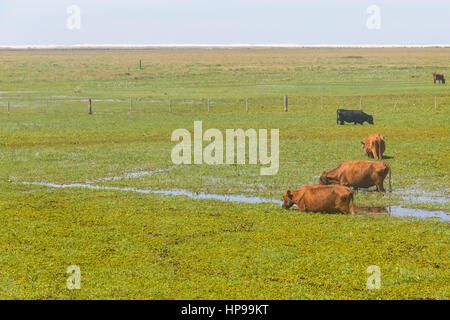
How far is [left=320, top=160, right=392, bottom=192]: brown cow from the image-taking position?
2164 cm

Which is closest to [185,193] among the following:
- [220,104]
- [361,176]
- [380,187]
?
[361,176]

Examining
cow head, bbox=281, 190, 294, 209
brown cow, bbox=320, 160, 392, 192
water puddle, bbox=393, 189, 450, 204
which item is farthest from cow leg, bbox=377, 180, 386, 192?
cow head, bbox=281, 190, 294, 209

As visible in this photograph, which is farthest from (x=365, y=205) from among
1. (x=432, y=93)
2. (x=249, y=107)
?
(x=432, y=93)

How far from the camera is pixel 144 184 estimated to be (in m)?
23.8

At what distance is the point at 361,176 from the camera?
2169 cm

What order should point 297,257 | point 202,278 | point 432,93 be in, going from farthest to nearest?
point 432,93 → point 297,257 → point 202,278

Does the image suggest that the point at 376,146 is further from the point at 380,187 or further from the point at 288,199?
the point at 288,199

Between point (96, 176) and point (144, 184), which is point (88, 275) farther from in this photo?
point (96, 176)

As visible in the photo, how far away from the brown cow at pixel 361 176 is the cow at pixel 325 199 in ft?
10.7

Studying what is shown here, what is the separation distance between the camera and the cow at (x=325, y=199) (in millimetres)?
18312

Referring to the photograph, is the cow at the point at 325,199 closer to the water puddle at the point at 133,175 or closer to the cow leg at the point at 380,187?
the cow leg at the point at 380,187

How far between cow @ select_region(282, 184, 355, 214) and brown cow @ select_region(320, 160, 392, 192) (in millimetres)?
3275
